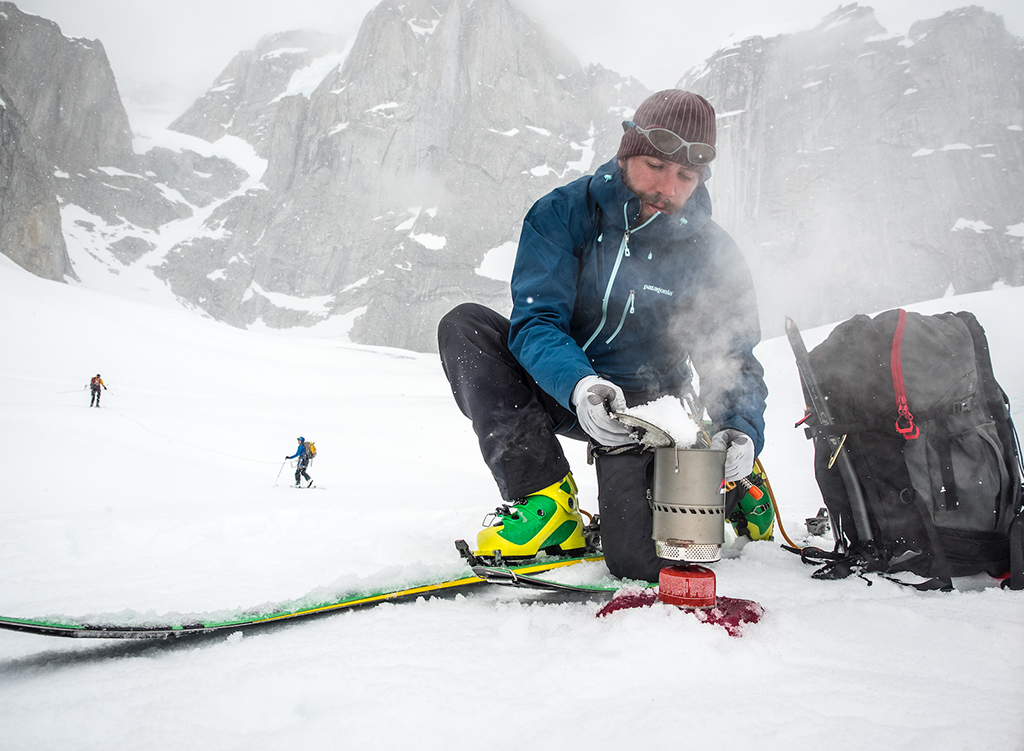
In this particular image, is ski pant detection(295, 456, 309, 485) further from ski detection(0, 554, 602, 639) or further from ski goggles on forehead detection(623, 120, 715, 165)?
ski goggles on forehead detection(623, 120, 715, 165)

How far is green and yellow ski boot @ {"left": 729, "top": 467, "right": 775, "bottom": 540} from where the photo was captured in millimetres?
2090

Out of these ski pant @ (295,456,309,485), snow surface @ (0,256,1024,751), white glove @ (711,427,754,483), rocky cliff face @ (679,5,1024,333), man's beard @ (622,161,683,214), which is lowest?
snow surface @ (0,256,1024,751)

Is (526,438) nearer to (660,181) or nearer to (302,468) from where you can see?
(660,181)

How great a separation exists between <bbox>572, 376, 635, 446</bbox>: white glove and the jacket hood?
75cm

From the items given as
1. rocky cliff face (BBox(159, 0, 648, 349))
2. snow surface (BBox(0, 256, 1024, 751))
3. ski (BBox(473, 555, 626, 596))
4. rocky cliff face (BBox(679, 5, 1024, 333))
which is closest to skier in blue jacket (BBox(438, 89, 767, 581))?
ski (BBox(473, 555, 626, 596))

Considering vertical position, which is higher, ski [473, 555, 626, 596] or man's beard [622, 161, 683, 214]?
man's beard [622, 161, 683, 214]

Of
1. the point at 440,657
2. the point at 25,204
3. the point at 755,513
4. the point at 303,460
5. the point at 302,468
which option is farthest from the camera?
the point at 25,204

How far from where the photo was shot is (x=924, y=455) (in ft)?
5.24

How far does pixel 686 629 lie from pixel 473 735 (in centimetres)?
45

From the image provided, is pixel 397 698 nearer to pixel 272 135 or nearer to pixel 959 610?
pixel 959 610

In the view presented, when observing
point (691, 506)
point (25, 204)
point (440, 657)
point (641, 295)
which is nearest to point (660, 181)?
point (641, 295)

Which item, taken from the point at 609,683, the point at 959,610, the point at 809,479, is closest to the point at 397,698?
the point at 609,683

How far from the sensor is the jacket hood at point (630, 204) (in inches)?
Answer: 68.3

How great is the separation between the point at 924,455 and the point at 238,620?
1.91 metres
